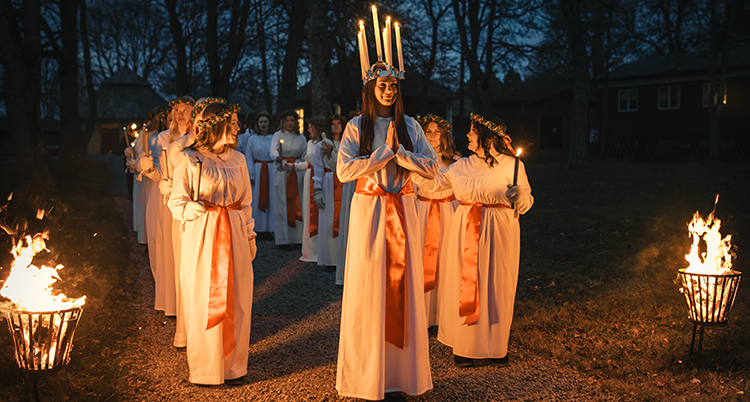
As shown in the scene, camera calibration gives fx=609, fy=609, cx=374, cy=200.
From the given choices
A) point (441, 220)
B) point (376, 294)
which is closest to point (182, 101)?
point (441, 220)

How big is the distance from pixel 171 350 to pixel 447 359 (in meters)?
2.51

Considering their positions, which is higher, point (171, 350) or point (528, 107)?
point (528, 107)

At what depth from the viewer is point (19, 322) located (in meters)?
3.74

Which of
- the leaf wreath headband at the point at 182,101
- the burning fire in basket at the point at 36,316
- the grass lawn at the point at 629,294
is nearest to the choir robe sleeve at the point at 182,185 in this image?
the burning fire in basket at the point at 36,316

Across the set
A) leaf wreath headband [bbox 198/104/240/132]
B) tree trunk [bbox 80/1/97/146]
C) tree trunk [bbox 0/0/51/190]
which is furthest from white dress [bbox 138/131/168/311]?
tree trunk [bbox 80/1/97/146]

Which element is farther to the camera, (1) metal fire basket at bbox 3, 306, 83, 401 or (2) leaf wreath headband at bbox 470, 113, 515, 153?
(2) leaf wreath headband at bbox 470, 113, 515, 153

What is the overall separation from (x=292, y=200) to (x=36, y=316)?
7.32 metres

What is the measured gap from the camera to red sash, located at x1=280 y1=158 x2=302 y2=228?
11.0 meters

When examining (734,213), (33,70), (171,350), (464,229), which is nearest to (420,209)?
(464,229)

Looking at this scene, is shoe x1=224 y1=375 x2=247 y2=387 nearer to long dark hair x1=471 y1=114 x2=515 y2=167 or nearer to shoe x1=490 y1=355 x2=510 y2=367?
shoe x1=490 y1=355 x2=510 y2=367

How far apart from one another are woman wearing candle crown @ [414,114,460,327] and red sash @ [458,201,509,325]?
0.69 metres

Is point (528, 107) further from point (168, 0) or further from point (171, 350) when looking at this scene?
point (171, 350)

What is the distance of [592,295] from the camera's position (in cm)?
738

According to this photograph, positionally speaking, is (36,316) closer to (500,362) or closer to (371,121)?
(371,121)
